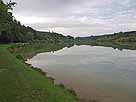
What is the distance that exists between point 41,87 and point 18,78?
333cm

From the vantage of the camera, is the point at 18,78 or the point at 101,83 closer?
the point at 18,78

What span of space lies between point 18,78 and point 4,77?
1130mm

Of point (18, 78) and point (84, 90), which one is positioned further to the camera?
point (84, 90)

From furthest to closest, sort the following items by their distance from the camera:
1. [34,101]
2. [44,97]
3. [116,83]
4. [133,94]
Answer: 1. [116,83]
2. [133,94]
3. [44,97]
4. [34,101]

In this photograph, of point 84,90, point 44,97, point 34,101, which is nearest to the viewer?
point 34,101

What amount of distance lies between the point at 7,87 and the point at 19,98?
9.81 feet

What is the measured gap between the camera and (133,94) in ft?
65.6

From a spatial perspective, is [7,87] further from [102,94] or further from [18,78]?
[102,94]

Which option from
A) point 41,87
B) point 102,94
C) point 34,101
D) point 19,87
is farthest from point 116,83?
point 34,101

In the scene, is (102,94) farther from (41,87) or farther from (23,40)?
(23,40)

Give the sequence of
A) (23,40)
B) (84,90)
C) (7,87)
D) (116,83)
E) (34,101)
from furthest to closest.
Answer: (23,40) → (116,83) → (84,90) → (7,87) → (34,101)

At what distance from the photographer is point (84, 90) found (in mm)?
21938

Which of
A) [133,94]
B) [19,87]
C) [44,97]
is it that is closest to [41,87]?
[19,87]

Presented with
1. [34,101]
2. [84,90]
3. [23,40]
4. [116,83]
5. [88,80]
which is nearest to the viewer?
[34,101]
